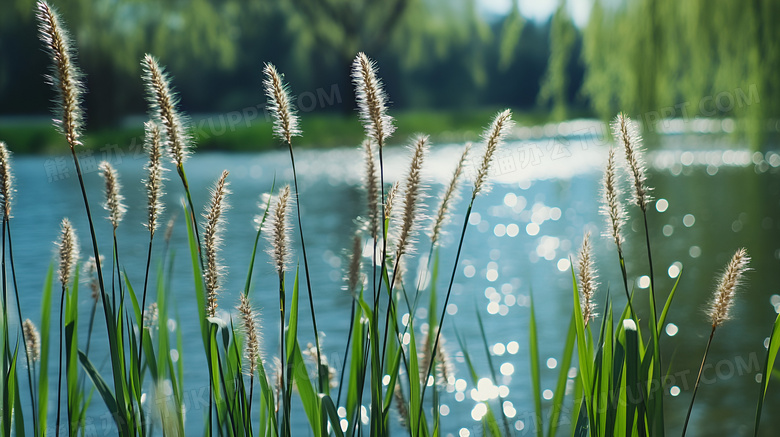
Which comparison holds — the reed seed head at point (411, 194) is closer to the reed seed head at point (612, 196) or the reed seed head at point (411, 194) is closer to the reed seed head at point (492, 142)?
the reed seed head at point (492, 142)

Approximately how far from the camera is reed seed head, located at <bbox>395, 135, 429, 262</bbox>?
4.90 ft

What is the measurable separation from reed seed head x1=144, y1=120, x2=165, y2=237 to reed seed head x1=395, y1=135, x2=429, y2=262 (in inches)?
17.3

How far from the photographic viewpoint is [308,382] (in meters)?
1.61

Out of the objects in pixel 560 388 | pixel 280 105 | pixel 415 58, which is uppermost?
pixel 415 58

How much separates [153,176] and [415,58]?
24312 millimetres

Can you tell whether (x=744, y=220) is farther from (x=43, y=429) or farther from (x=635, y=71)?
(x=43, y=429)

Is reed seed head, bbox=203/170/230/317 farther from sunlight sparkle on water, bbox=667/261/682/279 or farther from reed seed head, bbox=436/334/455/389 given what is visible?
sunlight sparkle on water, bbox=667/261/682/279

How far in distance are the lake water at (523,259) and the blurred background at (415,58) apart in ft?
4.45

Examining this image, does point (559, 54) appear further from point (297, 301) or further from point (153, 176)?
point (153, 176)

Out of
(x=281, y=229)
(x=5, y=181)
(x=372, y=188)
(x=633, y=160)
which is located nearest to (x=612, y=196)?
(x=633, y=160)

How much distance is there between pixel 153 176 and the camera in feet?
4.71

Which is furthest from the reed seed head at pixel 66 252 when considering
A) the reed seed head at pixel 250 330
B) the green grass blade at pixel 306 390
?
the green grass blade at pixel 306 390

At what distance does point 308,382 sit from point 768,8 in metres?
7.07

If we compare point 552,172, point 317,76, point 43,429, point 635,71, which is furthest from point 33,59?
point 43,429
